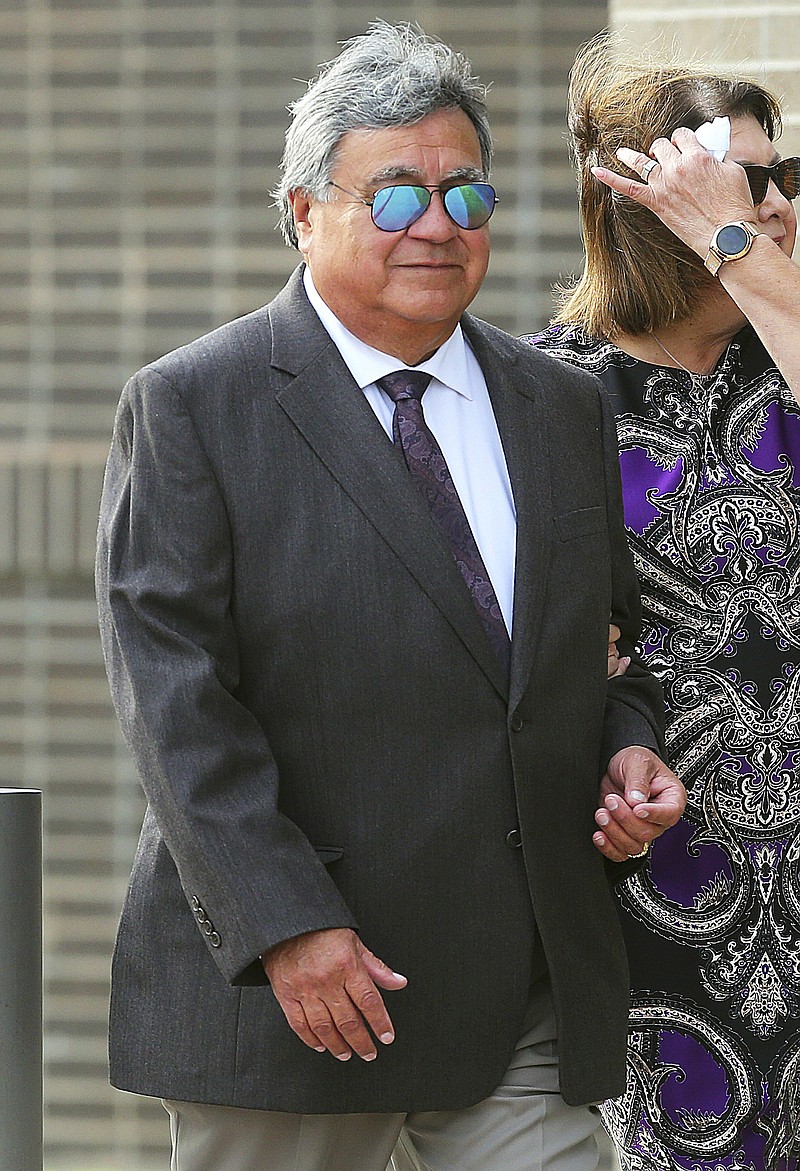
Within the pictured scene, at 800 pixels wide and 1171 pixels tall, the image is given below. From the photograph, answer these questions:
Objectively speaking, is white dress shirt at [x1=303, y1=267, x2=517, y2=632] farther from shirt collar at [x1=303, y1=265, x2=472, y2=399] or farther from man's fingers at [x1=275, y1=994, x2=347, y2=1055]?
man's fingers at [x1=275, y1=994, x2=347, y2=1055]

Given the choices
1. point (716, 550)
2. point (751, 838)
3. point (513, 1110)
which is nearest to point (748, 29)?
point (716, 550)

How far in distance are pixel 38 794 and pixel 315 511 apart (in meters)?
0.61

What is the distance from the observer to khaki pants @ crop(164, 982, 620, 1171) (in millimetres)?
2576

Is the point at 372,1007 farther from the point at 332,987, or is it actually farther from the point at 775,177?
the point at 775,177

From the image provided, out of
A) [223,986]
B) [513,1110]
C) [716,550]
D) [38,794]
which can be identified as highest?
[716,550]

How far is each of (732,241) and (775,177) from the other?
174 mm

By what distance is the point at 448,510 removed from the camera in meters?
2.65

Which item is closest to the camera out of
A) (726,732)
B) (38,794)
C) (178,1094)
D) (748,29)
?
(178,1094)

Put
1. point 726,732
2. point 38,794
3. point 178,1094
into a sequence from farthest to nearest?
1. point 726,732
2. point 38,794
3. point 178,1094

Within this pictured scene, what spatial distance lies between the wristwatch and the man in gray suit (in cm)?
51

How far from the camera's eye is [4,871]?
8.81ft

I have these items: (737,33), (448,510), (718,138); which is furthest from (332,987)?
(737,33)

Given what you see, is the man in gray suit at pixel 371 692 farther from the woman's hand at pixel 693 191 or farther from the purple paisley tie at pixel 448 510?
the woman's hand at pixel 693 191

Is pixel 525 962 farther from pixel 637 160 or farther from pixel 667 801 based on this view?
pixel 637 160
